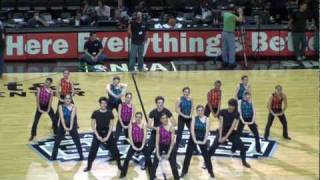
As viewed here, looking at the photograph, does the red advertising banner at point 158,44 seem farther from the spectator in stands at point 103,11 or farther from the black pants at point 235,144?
the black pants at point 235,144

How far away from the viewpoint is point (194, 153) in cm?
1636

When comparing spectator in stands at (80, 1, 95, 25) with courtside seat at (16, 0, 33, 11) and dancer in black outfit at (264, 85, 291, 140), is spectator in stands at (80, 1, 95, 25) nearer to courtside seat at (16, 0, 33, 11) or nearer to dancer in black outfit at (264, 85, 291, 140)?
courtside seat at (16, 0, 33, 11)

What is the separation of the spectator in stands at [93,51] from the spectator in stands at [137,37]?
4.05 ft

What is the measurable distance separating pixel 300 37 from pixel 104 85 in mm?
6932

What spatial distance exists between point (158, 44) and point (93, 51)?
95.8 inches

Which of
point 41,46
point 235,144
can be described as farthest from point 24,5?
point 235,144

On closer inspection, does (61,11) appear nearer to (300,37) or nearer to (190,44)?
(190,44)

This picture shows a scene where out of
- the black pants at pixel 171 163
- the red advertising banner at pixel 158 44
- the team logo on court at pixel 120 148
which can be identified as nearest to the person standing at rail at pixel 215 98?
the team logo on court at pixel 120 148

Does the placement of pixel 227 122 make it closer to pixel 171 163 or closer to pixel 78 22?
pixel 171 163

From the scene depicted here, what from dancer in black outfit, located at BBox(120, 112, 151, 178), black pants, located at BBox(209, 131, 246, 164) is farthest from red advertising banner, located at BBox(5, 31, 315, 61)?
dancer in black outfit, located at BBox(120, 112, 151, 178)

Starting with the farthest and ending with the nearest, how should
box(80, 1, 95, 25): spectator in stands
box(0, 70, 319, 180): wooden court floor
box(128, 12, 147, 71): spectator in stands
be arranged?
box(80, 1, 95, 25): spectator in stands → box(128, 12, 147, 71): spectator in stands → box(0, 70, 319, 180): wooden court floor

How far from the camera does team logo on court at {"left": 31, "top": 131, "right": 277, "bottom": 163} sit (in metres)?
16.3

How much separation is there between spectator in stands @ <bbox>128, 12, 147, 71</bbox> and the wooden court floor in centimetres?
52

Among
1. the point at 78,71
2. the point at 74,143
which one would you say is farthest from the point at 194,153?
the point at 78,71
